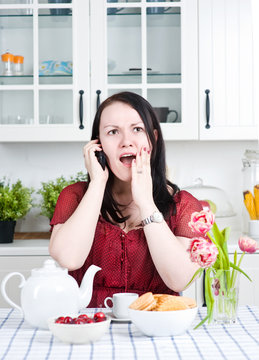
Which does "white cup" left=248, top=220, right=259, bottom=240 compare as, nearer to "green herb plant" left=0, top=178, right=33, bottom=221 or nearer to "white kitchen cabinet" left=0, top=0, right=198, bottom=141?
"white kitchen cabinet" left=0, top=0, right=198, bottom=141

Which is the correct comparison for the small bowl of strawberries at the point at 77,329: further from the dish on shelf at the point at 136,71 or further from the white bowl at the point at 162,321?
the dish on shelf at the point at 136,71

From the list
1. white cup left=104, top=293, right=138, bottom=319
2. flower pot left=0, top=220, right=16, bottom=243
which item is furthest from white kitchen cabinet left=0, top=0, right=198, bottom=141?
white cup left=104, top=293, right=138, bottom=319

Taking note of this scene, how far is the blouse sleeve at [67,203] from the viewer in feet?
6.31

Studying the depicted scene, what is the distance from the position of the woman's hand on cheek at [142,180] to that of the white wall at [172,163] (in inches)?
55.6

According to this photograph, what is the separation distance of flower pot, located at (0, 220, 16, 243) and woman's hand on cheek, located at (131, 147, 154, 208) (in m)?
1.14

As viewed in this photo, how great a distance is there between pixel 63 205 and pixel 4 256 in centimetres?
88

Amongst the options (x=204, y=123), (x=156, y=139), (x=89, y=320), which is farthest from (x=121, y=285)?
(x=204, y=123)

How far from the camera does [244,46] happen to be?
2.94 m

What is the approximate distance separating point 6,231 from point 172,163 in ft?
3.37

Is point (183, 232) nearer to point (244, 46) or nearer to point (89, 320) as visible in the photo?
point (89, 320)

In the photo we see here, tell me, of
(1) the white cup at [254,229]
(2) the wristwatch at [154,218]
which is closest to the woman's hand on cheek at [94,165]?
(2) the wristwatch at [154,218]

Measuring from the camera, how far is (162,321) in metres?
1.26

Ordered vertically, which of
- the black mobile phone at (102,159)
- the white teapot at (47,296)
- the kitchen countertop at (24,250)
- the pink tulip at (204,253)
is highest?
the black mobile phone at (102,159)

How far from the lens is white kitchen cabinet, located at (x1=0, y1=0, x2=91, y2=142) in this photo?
9.67ft
